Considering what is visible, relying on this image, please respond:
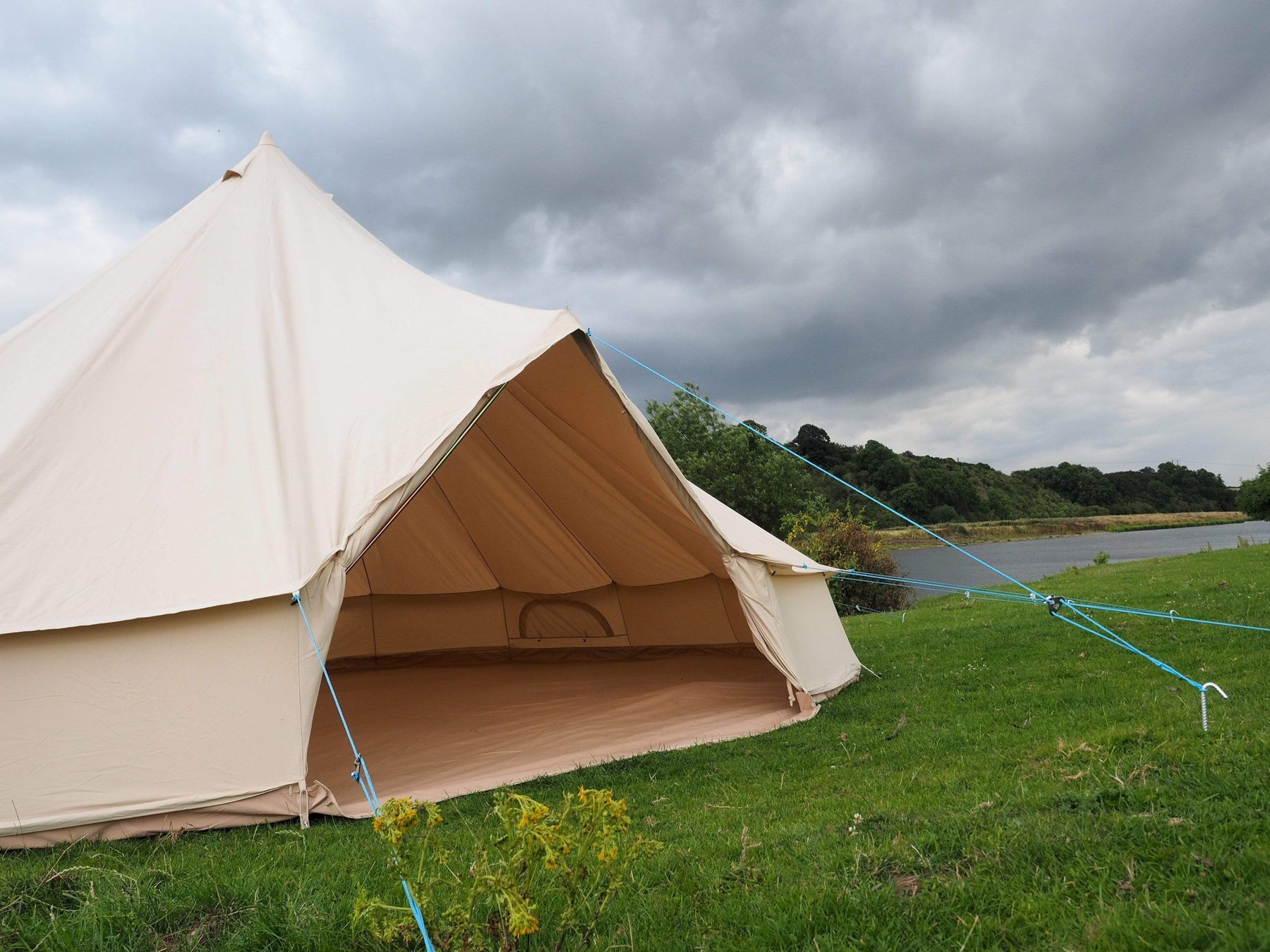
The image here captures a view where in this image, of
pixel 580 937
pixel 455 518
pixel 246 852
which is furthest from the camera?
pixel 455 518

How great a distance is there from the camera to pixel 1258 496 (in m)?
26.8

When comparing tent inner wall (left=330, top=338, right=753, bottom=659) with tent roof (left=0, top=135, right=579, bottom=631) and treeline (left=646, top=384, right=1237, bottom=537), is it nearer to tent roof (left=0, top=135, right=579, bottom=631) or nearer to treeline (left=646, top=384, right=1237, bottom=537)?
tent roof (left=0, top=135, right=579, bottom=631)

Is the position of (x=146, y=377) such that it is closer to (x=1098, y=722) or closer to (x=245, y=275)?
(x=245, y=275)

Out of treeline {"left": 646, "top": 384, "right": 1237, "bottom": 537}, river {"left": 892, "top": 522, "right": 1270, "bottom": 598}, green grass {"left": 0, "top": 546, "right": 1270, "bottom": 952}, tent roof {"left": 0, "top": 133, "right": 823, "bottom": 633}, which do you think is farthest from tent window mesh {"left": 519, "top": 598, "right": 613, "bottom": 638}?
river {"left": 892, "top": 522, "right": 1270, "bottom": 598}

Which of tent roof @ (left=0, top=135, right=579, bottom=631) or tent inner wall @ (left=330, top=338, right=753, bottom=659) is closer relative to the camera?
tent roof @ (left=0, top=135, right=579, bottom=631)

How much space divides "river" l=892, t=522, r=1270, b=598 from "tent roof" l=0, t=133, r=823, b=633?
15.0 m

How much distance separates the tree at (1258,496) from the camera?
87.0 ft

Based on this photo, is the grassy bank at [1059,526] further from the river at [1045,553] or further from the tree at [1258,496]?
the tree at [1258,496]

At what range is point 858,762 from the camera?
3.99 metres

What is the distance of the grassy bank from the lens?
114 ft

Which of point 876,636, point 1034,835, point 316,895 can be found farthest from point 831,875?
point 876,636

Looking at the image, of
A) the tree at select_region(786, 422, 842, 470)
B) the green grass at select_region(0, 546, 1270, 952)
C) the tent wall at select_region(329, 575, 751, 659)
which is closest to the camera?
the green grass at select_region(0, 546, 1270, 952)

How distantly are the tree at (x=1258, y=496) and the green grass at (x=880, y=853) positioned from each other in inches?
1069

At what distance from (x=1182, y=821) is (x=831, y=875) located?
96 cm
